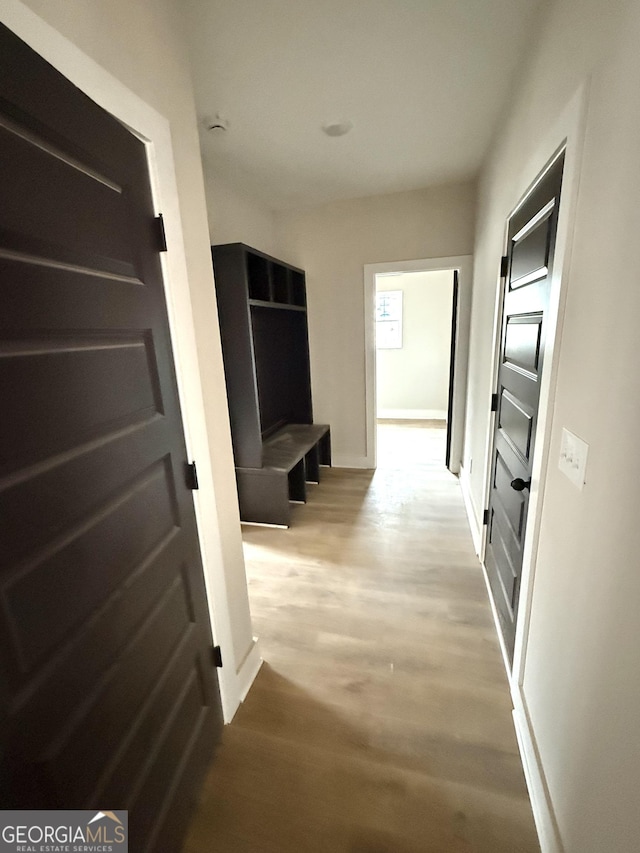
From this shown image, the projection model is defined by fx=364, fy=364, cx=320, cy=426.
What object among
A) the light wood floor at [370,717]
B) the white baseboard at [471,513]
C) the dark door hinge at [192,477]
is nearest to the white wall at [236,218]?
the dark door hinge at [192,477]

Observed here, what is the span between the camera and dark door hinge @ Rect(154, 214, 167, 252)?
106cm

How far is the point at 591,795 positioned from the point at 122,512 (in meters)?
1.31

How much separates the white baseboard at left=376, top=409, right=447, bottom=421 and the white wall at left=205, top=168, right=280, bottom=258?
3230 millimetres

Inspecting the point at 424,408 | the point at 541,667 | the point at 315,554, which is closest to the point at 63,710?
the point at 541,667

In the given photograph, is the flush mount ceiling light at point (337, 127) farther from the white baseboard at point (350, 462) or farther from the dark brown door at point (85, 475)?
the white baseboard at point (350, 462)

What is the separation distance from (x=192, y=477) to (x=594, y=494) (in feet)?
3.80

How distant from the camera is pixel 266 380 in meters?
3.46

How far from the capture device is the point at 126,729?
908mm

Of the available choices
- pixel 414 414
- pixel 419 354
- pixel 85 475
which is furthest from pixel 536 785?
pixel 419 354

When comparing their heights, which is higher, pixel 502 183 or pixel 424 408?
pixel 502 183

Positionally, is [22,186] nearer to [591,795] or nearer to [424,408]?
[591,795]

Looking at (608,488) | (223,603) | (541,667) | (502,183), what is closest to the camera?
(608,488)

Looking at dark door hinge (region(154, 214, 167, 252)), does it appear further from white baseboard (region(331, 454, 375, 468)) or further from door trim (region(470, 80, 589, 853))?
white baseboard (region(331, 454, 375, 468))

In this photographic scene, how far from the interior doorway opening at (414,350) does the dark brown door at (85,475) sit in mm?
4336
